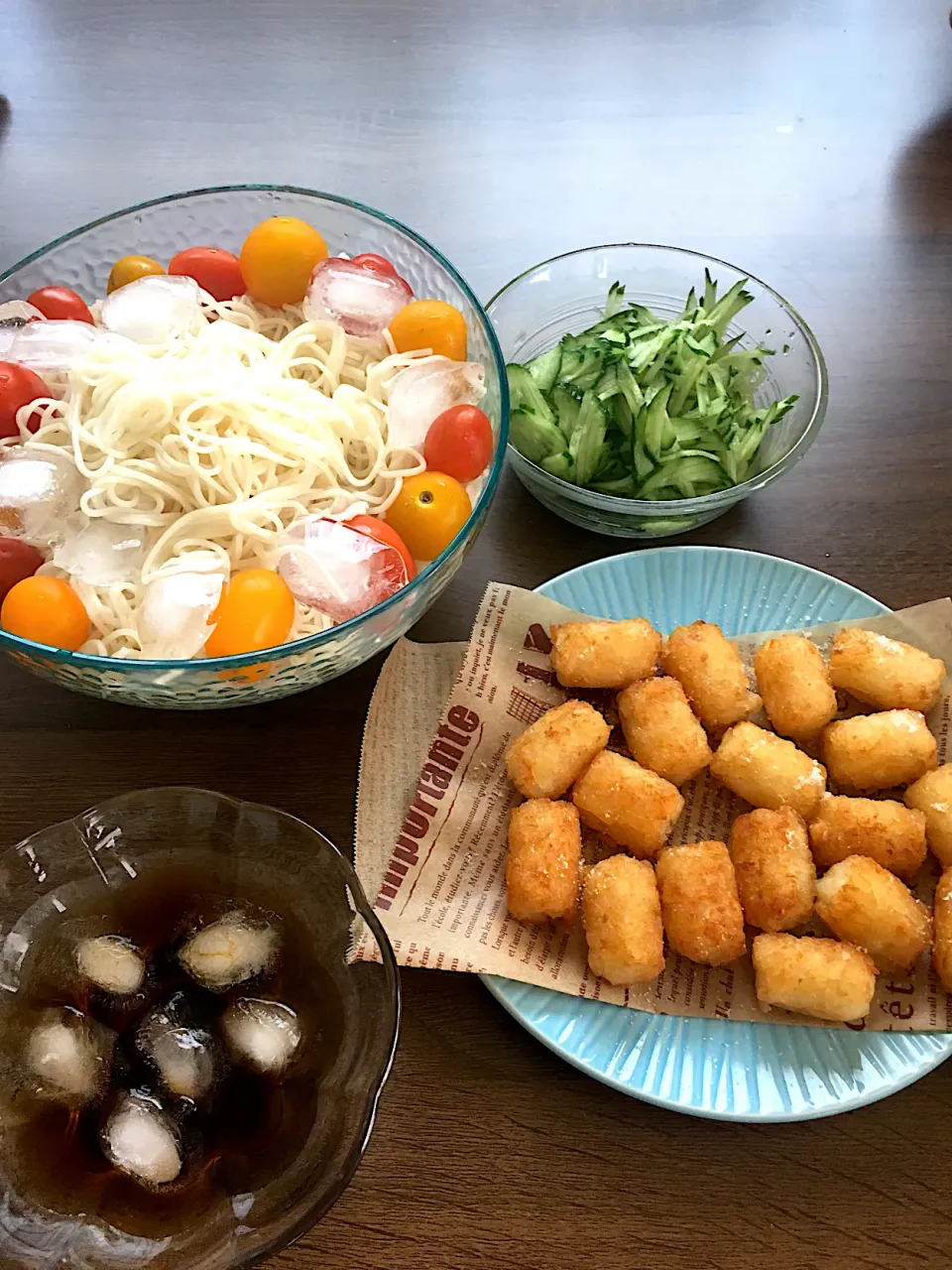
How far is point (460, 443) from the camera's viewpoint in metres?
1.22

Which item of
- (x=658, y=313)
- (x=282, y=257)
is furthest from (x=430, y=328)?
(x=658, y=313)

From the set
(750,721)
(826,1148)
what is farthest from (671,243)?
(826,1148)

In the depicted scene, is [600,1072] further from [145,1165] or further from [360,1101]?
[145,1165]

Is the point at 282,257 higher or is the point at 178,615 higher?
the point at 282,257

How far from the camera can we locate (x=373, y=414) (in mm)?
1288

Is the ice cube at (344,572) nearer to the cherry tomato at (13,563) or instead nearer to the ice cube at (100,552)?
the ice cube at (100,552)

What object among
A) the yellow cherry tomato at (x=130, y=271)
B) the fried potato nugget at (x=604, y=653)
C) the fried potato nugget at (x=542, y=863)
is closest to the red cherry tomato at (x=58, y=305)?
the yellow cherry tomato at (x=130, y=271)

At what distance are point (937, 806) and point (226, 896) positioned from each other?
2.77ft

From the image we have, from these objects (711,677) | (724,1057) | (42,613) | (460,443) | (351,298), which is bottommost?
(724,1057)

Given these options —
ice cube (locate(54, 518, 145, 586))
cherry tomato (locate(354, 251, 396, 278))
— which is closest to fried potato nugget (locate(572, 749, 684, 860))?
ice cube (locate(54, 518, 145, 586))

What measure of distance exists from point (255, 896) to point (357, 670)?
416mm

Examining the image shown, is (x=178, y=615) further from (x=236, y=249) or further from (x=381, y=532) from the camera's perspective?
(x=236, y=249)

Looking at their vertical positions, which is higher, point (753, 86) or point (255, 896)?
point (753, 86)

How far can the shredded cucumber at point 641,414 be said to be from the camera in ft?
4.66
